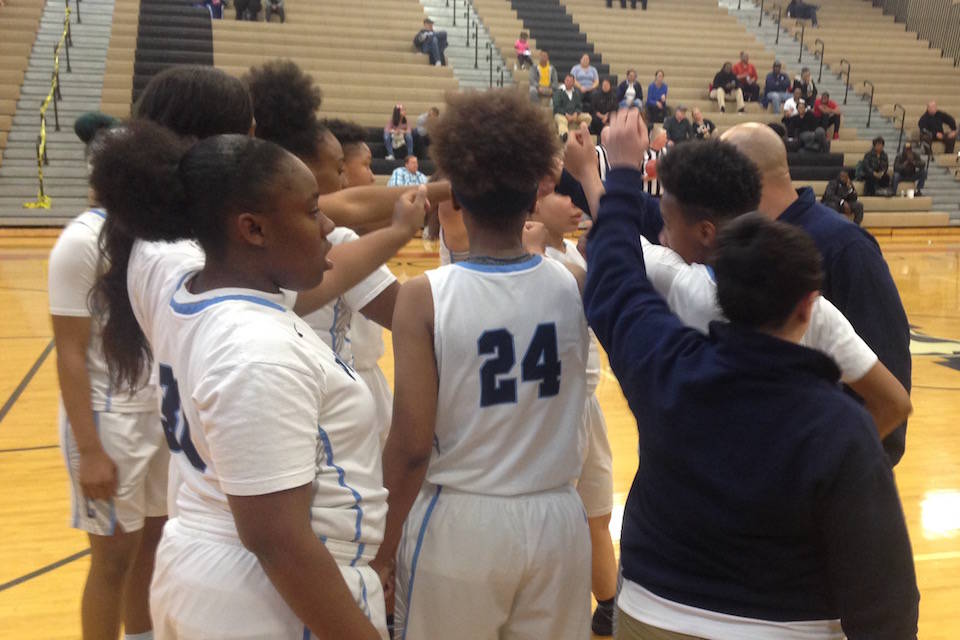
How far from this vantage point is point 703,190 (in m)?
1.65

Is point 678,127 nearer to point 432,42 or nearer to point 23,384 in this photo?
point 432,42

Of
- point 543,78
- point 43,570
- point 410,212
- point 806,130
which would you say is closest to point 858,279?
point 410,212

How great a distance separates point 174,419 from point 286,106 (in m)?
1.14

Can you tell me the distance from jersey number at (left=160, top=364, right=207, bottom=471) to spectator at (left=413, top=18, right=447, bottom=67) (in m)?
17.0

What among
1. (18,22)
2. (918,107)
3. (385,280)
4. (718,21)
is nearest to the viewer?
(385,280)

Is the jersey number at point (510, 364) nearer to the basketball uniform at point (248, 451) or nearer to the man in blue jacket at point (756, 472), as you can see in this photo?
the man in blue jacket at point (756, 472)

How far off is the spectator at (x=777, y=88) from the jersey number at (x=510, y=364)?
18158 mm

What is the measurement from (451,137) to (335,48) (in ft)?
54.4

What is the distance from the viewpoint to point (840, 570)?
136cm

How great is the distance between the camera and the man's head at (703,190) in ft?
5.42

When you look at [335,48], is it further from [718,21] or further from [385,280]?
[385,280]

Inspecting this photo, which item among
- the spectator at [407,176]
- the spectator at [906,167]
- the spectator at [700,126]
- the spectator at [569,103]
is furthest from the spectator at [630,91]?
the spectator at [407,176]

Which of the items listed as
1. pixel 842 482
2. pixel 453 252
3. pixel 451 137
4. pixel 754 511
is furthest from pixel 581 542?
pixel 453 252

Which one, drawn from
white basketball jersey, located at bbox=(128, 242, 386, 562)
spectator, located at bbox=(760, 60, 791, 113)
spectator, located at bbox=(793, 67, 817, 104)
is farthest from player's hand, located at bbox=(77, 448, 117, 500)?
spectator, located at bbox=(760, 60, 791, 113)
